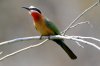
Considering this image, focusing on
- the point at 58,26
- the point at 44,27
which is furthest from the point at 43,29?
the point at 58,26

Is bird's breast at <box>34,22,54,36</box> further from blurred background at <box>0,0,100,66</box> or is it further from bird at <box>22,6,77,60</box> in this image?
blurred background at <box>0,0,100,66</box>

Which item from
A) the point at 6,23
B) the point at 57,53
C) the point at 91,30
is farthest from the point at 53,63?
the point at 6,23

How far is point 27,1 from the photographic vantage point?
30.1 feet

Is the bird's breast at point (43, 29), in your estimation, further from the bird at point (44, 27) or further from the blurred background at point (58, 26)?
the blurred background at point (58, 26)

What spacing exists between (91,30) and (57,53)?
0.71 metres

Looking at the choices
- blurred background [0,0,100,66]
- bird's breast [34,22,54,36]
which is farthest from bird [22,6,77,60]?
blurred background [0,0,100,66]

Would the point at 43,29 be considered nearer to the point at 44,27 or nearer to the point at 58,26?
the point at 44,27

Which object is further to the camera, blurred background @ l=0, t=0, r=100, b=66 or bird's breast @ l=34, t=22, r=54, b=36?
blurred background @ l=0, t=0, r=100, b=66

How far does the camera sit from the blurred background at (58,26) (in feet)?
25.9

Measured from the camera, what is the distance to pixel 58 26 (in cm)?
826

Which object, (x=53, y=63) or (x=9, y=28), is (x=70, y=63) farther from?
(x=9, y=28)

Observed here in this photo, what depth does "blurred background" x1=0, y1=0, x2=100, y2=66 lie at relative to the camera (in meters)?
7.89

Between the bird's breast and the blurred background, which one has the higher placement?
the bird's breast

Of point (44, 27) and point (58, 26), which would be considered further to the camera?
point (58, 26)
